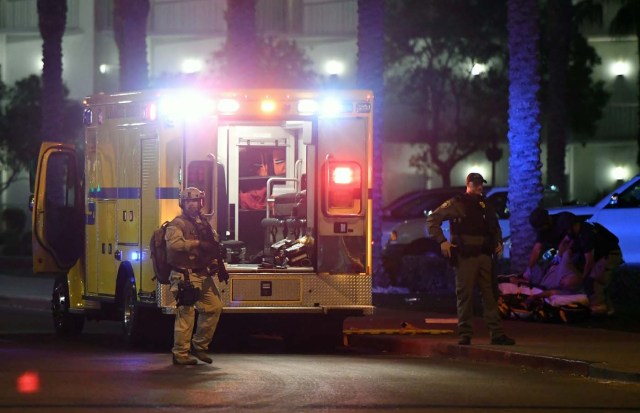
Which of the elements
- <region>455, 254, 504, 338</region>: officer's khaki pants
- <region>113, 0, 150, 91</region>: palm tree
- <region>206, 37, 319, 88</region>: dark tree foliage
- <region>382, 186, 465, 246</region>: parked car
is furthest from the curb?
<region>206, 37, 319, 88</region>: dark tree foliage

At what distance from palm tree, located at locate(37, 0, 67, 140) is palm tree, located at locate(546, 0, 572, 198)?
476 inches

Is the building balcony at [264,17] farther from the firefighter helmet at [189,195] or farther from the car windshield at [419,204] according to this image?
the firefighter helmet at [189,195]

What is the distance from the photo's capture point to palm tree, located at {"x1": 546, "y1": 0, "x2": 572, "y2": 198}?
3341 centimetres

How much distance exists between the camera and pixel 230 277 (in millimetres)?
15258

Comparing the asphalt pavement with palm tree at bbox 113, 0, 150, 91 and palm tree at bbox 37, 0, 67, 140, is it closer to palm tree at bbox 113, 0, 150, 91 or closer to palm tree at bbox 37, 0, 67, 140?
palm tree at bbox 113, 0, 150, 91

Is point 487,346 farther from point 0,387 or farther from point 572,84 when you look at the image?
point 572,84

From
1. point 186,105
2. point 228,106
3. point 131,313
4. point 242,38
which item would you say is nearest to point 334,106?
point 228,106

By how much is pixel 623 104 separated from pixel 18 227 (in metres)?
22.7

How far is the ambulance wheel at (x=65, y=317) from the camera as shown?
1800 cm

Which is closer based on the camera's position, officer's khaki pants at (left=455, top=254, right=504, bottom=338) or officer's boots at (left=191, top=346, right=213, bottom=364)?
officer's boots at (left=191, top=346, right=213, bottom=364)

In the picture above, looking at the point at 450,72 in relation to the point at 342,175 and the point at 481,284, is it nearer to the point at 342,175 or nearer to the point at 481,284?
the point at 342,175

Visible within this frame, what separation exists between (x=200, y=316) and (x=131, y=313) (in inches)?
89.9

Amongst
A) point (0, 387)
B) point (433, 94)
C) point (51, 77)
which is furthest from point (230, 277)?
point (433, 94)

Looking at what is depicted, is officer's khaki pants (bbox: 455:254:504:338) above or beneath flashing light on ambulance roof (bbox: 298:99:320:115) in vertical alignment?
beneath
